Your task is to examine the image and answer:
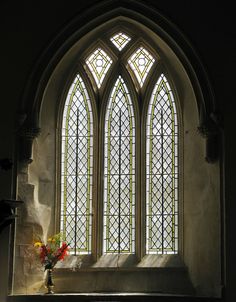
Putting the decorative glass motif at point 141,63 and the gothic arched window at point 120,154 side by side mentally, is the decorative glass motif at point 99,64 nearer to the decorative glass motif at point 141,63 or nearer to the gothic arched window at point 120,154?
the gothic arched window at point 120,154

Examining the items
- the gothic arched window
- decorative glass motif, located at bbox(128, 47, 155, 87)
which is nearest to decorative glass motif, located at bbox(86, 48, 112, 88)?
the gothic arched window

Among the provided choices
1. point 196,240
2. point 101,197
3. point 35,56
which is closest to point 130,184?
point 101,197

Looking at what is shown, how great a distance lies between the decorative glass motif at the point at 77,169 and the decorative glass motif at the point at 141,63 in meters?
0.78

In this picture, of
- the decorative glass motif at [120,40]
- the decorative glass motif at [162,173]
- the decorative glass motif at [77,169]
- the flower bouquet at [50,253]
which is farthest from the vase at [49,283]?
the decorative glass motif at [120,40]

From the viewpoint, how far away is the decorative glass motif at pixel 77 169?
1359 cm

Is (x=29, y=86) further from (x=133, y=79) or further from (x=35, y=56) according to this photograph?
(x=133, y=79)

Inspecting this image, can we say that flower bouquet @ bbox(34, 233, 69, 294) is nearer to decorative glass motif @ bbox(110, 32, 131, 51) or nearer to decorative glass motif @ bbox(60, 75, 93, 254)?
decorative glass motif @ bbox(60, 75, 93, 254)

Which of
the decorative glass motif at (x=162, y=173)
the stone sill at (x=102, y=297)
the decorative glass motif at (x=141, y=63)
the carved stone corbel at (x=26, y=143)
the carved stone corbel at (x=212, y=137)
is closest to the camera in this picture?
the stone sill at (x=102, y=297)

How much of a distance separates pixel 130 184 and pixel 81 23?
2345mm

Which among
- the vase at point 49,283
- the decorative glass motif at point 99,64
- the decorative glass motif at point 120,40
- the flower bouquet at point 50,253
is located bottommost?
the vase at point 49,283

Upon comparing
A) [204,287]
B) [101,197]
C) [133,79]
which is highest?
[133,79]

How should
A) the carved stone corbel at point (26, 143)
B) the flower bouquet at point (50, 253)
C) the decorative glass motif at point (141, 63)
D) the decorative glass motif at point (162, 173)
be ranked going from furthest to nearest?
the decorative glass motif at point (141, 63)
the decorative glass motif at point (162, 173)
the carved stone corbel at point (26, 143)
the flower bouquet at point (50, 253)

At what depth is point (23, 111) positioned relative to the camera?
43.1ft

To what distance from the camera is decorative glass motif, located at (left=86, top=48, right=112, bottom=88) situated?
46.1 feet
